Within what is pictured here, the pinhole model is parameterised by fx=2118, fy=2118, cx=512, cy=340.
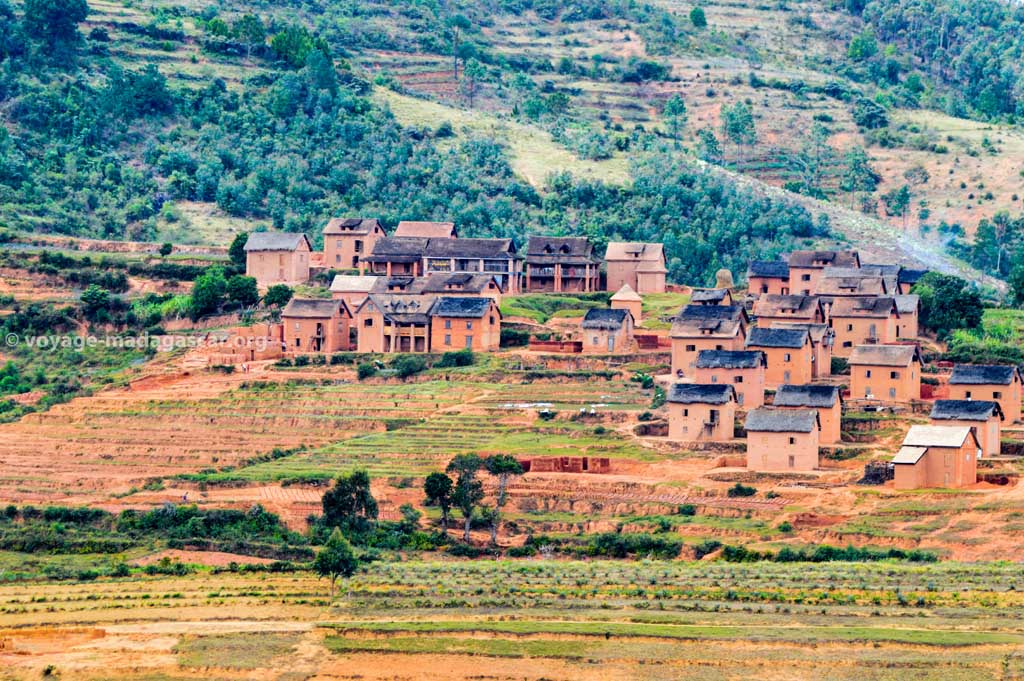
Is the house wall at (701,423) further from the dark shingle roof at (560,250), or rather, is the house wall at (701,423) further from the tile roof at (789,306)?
the dark shingle roof at (560,250)

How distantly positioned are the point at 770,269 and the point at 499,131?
42.5 metres

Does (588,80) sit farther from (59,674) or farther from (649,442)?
(59,674)

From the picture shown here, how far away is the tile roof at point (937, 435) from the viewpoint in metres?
80.1

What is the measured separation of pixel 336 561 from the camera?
6838 cm

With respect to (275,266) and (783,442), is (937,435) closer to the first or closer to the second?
(783,442)

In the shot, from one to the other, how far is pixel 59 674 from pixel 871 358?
42.9m

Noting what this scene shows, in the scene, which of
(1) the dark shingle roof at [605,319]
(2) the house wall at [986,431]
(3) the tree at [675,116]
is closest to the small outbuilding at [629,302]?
(1) the dark shingle roof at [605,319]

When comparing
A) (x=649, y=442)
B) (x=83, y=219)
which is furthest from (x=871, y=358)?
(x=83, y=219)

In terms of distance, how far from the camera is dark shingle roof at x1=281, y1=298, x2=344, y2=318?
10350 cm

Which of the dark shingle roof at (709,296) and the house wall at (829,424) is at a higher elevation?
the dark shingle roof at (709,296)

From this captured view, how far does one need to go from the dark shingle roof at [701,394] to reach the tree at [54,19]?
239ft

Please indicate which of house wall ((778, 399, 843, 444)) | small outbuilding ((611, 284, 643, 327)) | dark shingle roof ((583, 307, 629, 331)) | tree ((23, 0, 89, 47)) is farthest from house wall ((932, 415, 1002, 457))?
tree ((23, 0, 89, 47))

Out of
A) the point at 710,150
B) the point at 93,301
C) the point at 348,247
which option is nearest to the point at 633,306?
the point at 348,247

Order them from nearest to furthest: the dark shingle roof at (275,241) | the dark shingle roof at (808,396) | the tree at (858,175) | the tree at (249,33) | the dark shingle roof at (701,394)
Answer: the dark shingle roof at (808,396)
the dark shingle roof at (701,394)
the dark shingle roof at (275,241)
the tree at (858,175)
the tree at (249,33)
